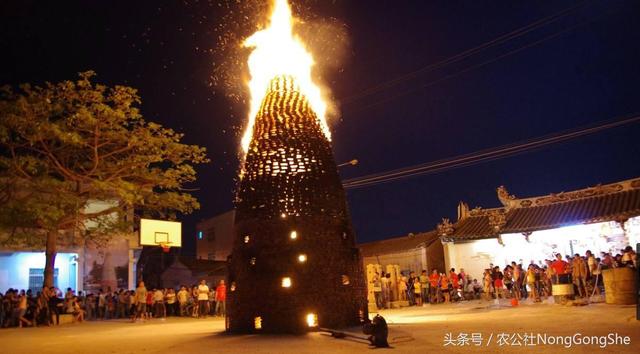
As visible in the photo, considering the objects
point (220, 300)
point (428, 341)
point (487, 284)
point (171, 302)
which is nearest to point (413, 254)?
point (487, 284)

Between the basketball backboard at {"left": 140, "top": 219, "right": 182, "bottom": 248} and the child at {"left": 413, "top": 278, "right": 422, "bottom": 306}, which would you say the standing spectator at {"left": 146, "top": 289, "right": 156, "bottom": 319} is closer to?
the basketball backboard at {"left": 140, "top": 219, "right": 182, "bottom": 248}

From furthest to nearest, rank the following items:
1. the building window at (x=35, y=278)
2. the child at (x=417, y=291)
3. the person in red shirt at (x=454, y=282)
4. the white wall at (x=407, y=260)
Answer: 1. the building window at (x=35, y=278)
2. the white wall at (x=407, y=260)
3. the person in red shirt at (x=454, y=282)
4. the child at (x=417, y=291)

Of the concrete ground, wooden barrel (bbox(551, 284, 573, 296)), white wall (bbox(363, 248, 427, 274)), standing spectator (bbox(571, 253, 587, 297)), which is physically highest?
white wall (bbox(363, 248, 427, 274))

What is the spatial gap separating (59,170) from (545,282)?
22.3m

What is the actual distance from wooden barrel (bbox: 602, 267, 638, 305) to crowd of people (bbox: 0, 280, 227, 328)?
1623 centimetres

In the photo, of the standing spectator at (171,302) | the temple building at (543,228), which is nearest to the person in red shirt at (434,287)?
the temple building at (543,228)

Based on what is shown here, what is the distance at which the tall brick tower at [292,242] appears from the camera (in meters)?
12.4

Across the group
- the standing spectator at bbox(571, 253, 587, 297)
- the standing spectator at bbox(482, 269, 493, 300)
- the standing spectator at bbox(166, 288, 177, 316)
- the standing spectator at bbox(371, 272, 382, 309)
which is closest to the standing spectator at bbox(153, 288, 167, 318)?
the standing spectator at bbox(166, 288, 177, 316)

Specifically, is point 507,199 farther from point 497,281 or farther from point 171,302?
point 171,302

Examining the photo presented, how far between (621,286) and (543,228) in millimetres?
10972

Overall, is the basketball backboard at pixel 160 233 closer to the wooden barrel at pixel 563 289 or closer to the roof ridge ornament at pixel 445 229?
the roof ridge ornament at pixel 445 229

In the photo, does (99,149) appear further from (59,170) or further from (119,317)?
(119,317)

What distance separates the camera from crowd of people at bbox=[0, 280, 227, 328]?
23047 mm

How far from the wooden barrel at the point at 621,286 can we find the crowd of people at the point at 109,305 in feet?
53.2
